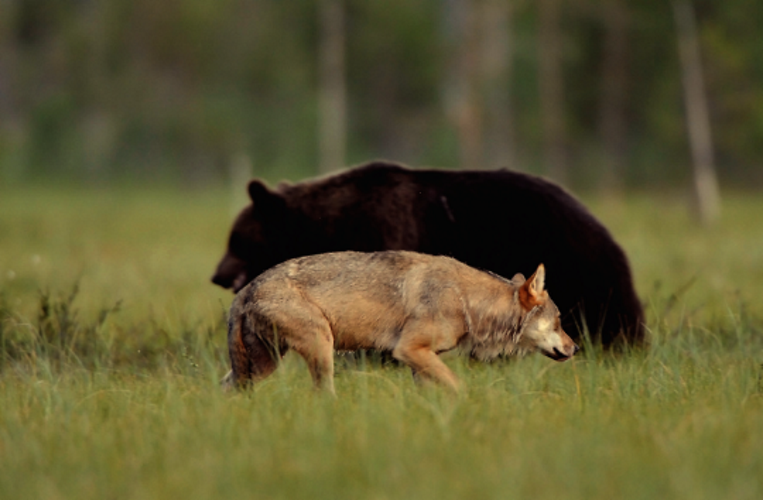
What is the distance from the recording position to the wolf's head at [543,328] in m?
5.61

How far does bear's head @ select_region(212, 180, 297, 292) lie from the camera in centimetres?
778

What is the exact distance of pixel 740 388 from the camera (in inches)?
202

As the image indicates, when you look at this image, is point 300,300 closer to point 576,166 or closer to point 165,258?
point 165,258

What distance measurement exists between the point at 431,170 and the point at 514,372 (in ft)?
7.95

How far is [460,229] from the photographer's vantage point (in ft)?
23.0

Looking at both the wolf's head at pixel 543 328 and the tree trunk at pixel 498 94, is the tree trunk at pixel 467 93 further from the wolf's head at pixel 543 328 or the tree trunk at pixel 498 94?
the wolf's head at pixel 543 328

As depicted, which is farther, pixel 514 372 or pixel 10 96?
pixel 10 96

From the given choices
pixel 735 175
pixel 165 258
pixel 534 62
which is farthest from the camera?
pixel 534 62

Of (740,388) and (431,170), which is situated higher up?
(431,170)

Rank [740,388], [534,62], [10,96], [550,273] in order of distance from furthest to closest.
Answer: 1. [10,96]
2. [534,62]
3. [550,273]
4. [740,388]

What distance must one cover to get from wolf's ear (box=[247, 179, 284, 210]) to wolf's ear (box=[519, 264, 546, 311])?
9.01 ft

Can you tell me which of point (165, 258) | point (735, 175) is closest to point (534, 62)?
point (735, 175)

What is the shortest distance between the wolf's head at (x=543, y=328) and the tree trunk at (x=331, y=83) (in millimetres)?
36198

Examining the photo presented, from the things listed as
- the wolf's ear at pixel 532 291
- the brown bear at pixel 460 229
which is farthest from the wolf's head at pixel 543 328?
the brown bear at pixel 460 229
